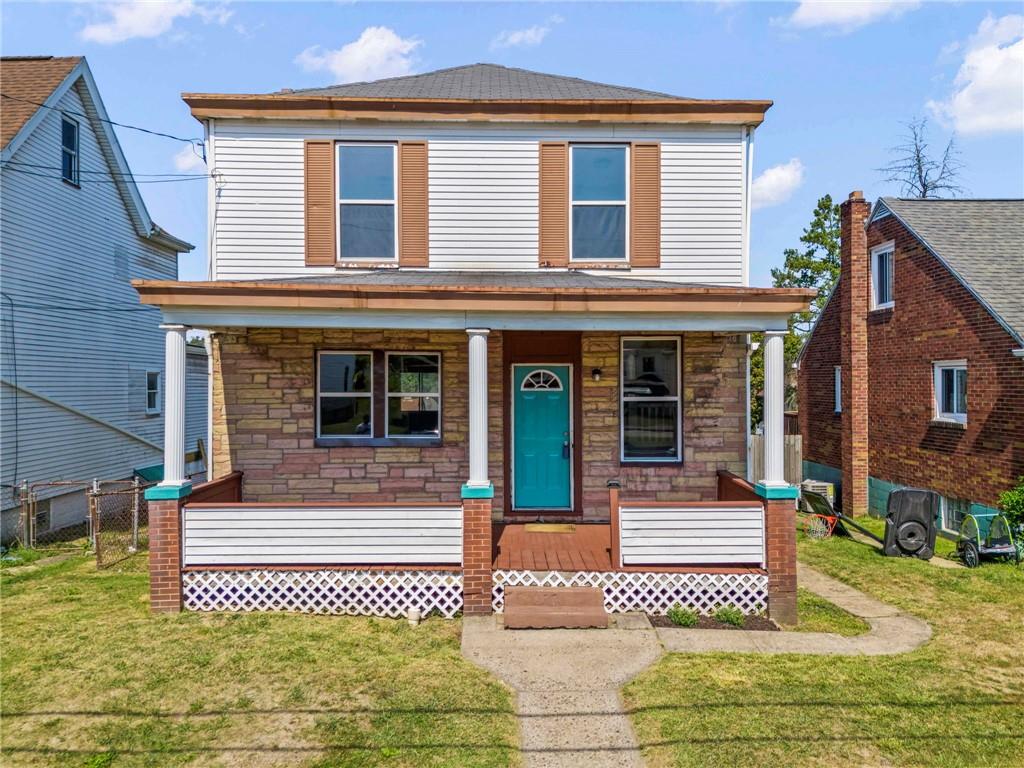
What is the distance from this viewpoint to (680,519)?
22.4ft

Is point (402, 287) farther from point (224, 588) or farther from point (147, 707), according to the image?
point (147, 707)

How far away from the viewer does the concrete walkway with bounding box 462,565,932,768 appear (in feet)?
14.3

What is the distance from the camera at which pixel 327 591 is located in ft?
22.4

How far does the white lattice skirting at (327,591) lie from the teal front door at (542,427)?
2.35 metres

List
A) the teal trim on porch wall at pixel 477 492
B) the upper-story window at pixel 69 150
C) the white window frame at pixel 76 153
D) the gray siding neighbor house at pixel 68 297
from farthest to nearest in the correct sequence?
the white window frame at pixel 76 153, the upper-story window at pixel 69 150, the gray siding neighbor house at pixel 68 297, the teal trim on porch wall at pixel 477 492

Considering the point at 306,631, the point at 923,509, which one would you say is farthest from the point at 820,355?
the point at 306,631

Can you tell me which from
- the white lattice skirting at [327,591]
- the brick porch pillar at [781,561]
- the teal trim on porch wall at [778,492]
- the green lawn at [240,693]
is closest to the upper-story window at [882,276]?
the teal trim on porch wall at [778,492]

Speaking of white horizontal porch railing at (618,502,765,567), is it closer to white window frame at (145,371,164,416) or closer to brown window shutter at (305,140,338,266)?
brown window shutter at (305,140,338,266)

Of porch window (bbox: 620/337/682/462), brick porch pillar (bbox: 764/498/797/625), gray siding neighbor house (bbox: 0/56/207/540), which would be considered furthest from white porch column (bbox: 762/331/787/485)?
gray siding neighbor house (bbox: 0/56/207/540)

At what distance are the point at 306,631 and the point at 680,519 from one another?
412cm

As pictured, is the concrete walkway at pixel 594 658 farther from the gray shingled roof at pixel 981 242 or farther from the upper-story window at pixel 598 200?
the gray shingled roof at pixel 981 242

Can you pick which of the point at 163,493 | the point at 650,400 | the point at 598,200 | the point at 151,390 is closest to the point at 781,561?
the point at 650,400

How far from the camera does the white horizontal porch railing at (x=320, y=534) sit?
678 cm

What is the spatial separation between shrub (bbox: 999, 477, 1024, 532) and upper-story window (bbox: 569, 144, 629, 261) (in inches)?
280
